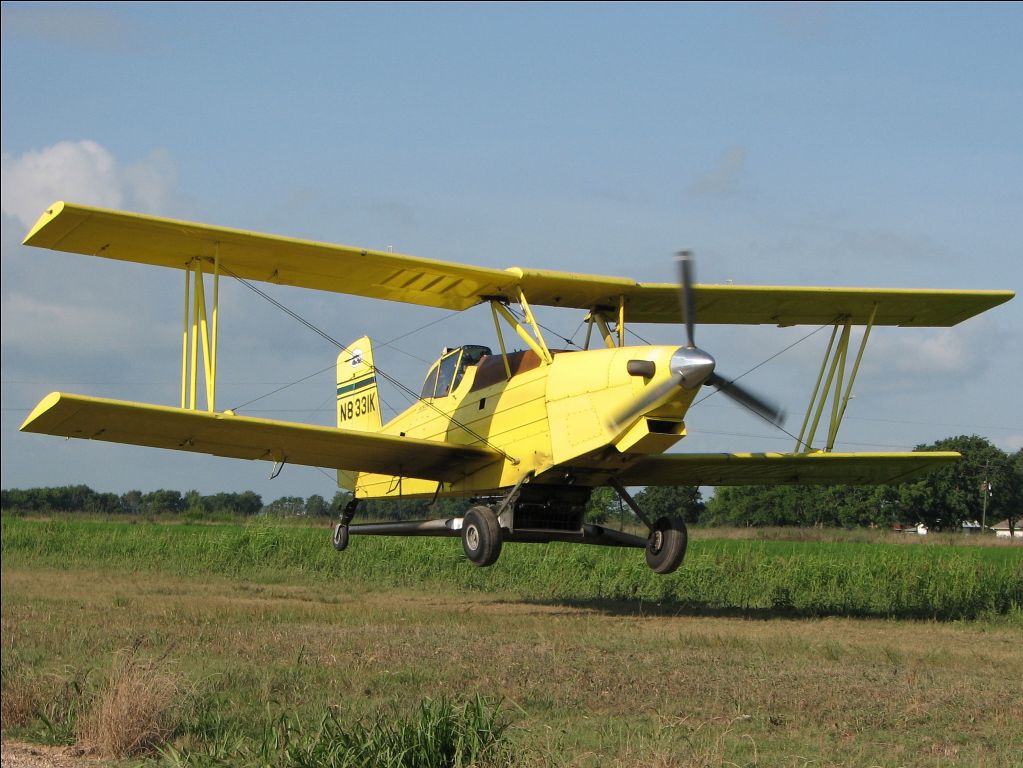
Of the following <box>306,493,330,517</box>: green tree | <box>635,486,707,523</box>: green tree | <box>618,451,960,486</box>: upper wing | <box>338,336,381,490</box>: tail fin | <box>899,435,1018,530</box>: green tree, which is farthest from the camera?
<box>635,486,707,523</box>: green tree

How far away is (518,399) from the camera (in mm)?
15758

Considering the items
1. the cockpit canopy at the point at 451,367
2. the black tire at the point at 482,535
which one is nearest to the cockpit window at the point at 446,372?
the cockpit canopy at the point at 451,367

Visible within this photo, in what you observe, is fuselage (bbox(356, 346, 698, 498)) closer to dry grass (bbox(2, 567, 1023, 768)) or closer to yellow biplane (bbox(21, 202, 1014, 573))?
yellow biplane (bbox(21, 202, 1014, 573))

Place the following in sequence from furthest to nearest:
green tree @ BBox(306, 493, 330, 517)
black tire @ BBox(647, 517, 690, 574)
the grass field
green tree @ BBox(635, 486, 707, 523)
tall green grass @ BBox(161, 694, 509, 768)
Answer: green tree @ BBox(635, 486, 707, 523) < green tree @ BBox(306, 493, 330, 517) < black tire @ BBox(647, 517, 690, 574) < the grass field < tall green grass @ BBox(161, 694, 509, 768)

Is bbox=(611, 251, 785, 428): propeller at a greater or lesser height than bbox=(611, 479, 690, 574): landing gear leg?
greater

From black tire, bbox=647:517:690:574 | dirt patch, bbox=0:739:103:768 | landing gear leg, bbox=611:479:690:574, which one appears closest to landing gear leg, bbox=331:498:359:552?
landing gear leg, bbox=611:479:690:574

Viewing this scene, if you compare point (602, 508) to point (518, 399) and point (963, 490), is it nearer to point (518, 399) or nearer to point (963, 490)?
point (963, 490)

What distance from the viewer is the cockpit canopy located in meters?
17.3

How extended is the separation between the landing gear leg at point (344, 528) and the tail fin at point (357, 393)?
47cm

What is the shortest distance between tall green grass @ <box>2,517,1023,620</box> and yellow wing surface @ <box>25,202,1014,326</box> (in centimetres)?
484

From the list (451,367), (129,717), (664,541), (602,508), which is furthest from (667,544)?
(602,508)

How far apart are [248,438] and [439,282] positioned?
3473mm

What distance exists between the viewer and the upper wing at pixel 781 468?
17.2 meters

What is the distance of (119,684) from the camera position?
8008 millimetres
